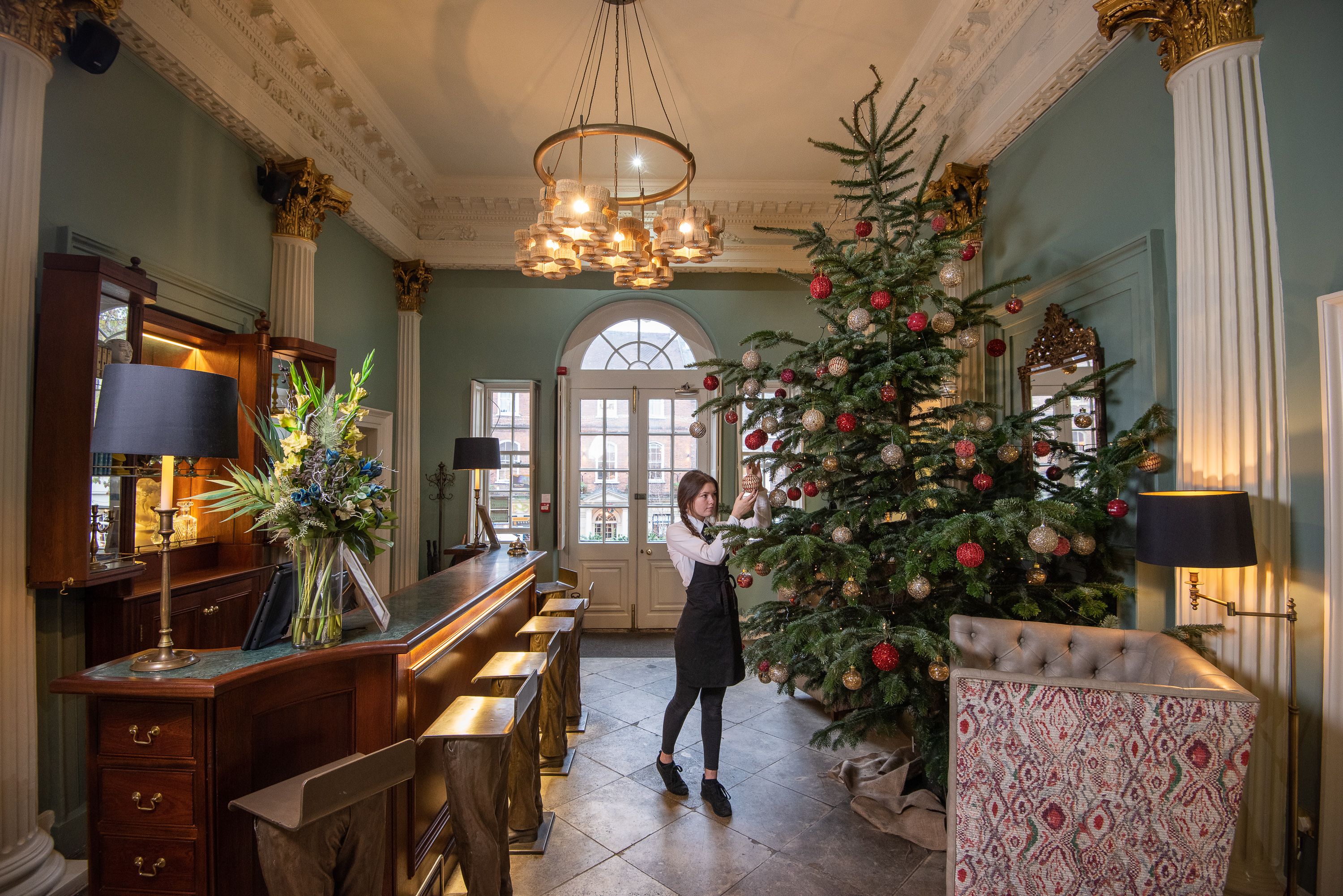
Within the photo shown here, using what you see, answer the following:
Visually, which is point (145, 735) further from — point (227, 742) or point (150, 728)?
point (227, 742)

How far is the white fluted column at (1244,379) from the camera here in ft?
7.35

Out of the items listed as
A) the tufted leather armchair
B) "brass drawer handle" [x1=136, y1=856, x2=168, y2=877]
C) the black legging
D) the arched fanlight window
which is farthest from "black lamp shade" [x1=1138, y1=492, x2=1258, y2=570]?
the arched fanlight window

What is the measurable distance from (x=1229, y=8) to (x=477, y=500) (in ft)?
20.8

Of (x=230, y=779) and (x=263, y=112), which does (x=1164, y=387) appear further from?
(x=263, y=112)

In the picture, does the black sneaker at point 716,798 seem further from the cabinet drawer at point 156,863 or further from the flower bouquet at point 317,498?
the cabinet drawer at point 156,863

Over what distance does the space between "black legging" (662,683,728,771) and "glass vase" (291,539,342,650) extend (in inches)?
64.9

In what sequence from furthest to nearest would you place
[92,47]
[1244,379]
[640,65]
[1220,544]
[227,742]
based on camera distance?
[640,65] < [92,47] < [1244,379] < [1220,544] < [227,742]

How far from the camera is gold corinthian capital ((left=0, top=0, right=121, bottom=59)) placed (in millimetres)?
2406

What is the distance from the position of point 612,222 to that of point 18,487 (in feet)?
9.01

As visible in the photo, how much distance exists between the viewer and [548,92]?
484 cm

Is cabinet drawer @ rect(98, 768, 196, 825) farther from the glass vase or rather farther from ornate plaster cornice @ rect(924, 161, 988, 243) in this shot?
ornate plaster cornice @ rect(924, 161, 988, 243)

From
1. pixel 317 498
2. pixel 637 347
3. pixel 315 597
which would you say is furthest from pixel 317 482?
pixel 637 347

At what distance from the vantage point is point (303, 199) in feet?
14.2

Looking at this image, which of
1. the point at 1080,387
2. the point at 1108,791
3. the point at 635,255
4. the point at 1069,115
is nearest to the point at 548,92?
the point at 635,255
